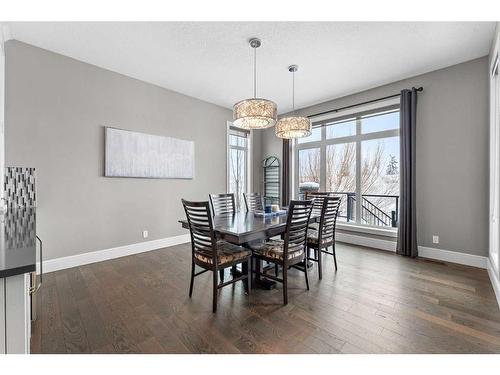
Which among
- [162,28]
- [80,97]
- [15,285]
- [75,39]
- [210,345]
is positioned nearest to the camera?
[15,285]

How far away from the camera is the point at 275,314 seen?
205cm

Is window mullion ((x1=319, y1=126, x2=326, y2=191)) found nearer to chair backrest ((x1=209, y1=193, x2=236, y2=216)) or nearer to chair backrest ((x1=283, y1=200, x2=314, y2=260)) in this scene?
chair backrest ((x1=209, y1=193, x2=236, y2=216))

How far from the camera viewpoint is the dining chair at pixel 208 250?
210cm

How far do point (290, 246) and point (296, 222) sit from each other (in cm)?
28

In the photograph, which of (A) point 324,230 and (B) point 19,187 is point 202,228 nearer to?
(A) point 324,230

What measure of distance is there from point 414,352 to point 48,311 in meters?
2.94

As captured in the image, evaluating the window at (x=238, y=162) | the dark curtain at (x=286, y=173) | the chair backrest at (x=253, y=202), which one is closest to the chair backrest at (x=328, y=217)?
the chair backrest at (x=253, y=202)

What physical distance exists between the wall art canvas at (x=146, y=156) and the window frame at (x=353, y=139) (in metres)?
2.35

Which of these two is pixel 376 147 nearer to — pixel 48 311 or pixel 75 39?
pixel 75 39

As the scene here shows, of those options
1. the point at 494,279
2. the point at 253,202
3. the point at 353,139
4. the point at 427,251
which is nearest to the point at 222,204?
the point at 253,202
